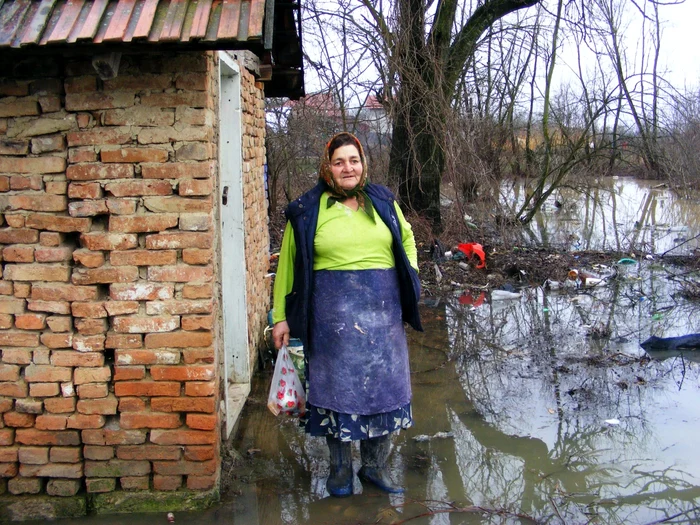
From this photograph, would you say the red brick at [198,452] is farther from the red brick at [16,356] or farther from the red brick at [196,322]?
the red brick at [16,356]

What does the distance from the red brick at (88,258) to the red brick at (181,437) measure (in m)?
0.93

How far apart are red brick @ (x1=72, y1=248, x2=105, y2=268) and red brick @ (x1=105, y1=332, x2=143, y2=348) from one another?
0.37 meters

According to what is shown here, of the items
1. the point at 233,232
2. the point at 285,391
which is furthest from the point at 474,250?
the point at 285,391

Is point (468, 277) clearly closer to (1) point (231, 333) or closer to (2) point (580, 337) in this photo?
(2) point (580, 337)

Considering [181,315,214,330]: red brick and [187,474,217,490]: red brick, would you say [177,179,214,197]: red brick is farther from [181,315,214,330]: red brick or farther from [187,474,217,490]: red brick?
[187,474,217,490]: red brick

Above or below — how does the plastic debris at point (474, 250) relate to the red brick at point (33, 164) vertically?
below

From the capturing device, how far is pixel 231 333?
499 centimetres

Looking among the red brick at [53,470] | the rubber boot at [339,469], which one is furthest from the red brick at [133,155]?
the rubber boot at [339,469]

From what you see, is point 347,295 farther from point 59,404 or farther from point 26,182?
point 26,182

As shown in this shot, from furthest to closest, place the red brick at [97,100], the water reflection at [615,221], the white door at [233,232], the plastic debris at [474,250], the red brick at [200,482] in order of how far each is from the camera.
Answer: the water reflection at [615,221] → the plastic debris at [474,250] → the white door at [233,232] → the red brick at [200,482] → the red brick at [97,100]

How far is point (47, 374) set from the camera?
3457 millimetres

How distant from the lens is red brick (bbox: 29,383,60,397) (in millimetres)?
3463

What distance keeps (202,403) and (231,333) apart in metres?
1.50

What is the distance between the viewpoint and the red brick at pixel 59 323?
3436mm
